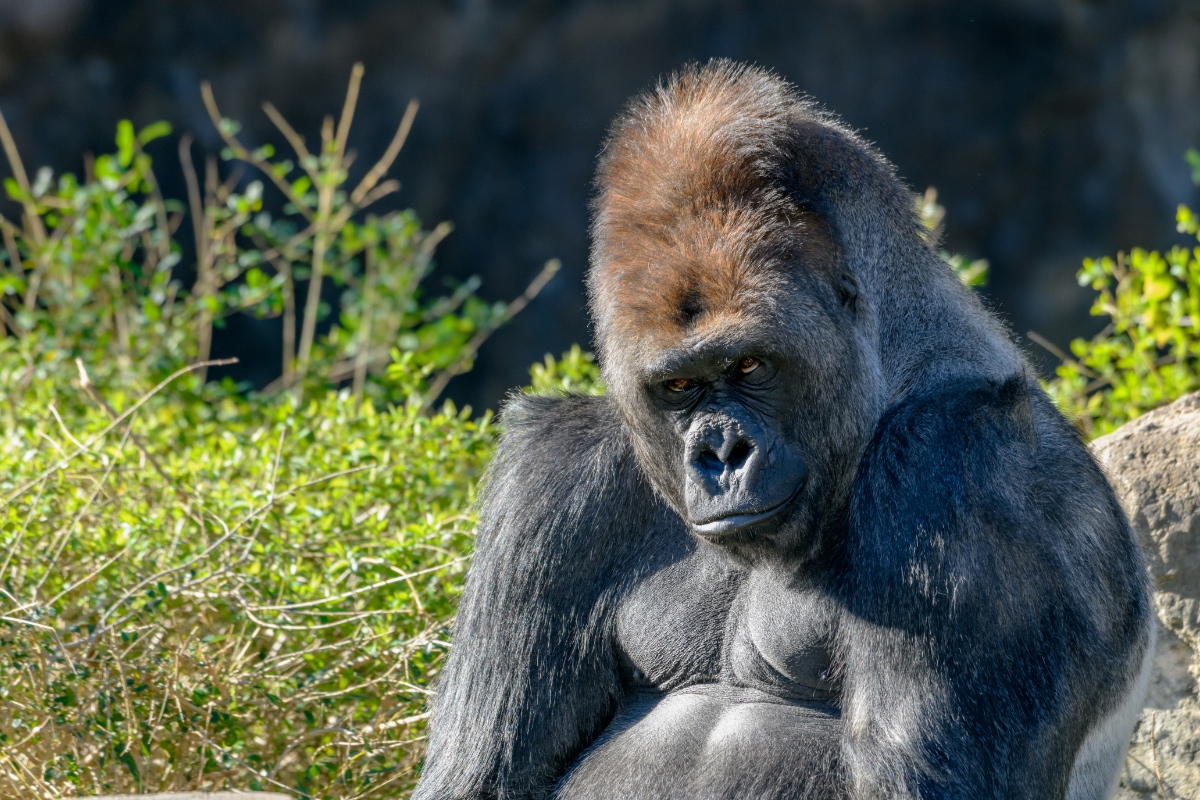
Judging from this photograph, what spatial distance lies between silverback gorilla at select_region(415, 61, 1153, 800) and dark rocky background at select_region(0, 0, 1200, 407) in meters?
5.95

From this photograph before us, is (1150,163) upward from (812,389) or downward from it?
upward

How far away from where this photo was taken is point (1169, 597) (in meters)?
3.82

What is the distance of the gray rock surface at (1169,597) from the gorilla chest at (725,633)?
126cm

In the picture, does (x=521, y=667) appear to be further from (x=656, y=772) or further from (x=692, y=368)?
(x=692, y=368)

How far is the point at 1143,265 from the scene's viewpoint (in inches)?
198

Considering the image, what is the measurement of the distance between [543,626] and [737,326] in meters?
0.91

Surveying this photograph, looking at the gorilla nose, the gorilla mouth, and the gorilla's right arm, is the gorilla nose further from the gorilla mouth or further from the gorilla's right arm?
the gorilla's right arm

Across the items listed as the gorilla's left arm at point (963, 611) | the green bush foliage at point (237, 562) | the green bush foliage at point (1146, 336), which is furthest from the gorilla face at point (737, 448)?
the green bush foliage at point (1146, 336)

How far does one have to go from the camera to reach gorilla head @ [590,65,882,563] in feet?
8.73

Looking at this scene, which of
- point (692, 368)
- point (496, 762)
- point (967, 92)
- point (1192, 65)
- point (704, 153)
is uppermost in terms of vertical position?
point (1192, 65)

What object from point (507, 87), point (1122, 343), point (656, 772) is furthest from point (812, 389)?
point (507, 87)

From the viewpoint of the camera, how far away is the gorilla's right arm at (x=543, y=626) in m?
3.17

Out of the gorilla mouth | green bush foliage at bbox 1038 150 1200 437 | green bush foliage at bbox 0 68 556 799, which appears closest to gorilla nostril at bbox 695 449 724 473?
the gorilla mouth

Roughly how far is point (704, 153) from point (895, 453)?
0.70 meters
